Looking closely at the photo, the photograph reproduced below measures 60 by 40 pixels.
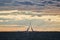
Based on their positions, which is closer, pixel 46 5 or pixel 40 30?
pixel 40 30

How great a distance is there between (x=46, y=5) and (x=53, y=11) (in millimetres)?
182

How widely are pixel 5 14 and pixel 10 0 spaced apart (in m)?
0.30

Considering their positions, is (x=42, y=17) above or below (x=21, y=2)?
below

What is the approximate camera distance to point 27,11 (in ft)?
5.88

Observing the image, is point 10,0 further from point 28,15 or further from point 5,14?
point 28,15

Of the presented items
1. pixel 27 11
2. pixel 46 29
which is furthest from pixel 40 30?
pixel 27 11
